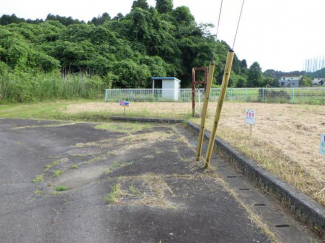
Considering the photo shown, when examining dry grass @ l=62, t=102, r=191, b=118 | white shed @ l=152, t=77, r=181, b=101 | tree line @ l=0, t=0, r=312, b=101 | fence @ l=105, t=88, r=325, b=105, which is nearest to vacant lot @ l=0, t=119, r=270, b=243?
dry grass @ l=62, t=102, r=191, b=118

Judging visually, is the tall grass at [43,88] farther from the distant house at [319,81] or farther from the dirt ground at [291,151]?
the distant house at [319,81]

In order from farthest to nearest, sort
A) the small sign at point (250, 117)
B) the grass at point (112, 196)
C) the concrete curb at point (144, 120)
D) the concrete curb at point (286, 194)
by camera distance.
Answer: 1. the concrete curb at point (144, 120)
2. the small sign at point (250, 117)
3. the grass at point (112, 196)
4. the concrete curb at point (286, 194)

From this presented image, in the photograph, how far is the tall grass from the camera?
14.4m

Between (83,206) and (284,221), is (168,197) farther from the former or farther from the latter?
(284,221)

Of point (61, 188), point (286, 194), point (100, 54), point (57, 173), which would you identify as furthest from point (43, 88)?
point (286, 194)

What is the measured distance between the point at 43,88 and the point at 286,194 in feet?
49.8

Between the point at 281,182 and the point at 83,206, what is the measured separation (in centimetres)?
199

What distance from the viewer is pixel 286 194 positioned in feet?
8.68

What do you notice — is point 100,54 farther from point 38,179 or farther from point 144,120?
point 38,179

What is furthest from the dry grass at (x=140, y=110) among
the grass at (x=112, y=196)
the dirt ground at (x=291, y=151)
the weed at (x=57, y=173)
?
the grass at (x=112, y=196)

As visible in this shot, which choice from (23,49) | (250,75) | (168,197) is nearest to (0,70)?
(23,49)

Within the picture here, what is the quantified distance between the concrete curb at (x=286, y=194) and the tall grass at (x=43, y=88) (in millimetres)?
13370

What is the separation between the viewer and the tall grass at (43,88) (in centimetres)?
1435

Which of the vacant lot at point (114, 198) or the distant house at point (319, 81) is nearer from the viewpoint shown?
the vacant lot at point (114, 198)
